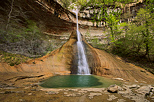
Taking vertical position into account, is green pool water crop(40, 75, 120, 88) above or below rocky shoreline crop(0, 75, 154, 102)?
below

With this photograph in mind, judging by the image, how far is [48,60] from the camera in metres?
11.7

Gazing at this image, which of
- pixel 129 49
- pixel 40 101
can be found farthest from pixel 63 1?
pixel 40 101

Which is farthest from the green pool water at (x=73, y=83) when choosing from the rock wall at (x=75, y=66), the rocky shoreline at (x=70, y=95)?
the rock wall at (x=75, y=66)

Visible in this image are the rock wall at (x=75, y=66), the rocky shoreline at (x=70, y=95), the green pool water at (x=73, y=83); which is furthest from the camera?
the rock wall at (x=75, y=66)

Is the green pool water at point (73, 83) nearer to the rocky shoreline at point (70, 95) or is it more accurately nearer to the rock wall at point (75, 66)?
the rocky shoreline at point (70, 95)

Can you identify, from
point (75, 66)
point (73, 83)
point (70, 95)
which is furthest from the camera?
point (75, 66)

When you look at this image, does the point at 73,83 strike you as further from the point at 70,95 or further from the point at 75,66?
the point at 75,66

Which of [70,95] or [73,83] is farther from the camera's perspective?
[73,83]

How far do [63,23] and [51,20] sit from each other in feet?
14.0

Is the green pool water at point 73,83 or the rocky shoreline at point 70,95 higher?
the rocky shoreline at point 70,95

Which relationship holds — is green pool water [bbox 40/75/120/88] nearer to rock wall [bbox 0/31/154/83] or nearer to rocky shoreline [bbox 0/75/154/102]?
rocky shoreline [bbox 0/75/154/102]

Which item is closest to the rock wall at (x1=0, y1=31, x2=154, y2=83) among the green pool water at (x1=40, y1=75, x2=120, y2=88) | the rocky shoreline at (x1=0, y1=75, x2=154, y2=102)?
the green pool water at (x1=40, y1=75, x2=120, y2=88)

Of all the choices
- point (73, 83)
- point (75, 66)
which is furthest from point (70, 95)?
point (75, 66)

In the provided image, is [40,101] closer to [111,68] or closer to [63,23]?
[111,68]
